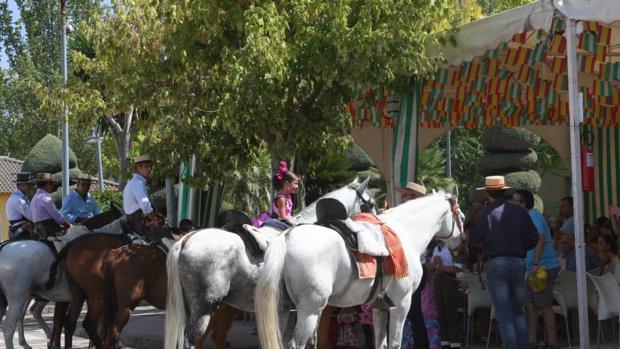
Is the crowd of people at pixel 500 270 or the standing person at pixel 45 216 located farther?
the standing person at pixel 45 216

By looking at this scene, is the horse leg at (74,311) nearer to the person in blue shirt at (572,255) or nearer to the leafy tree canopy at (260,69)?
the leafy tree canopy at (260,69)

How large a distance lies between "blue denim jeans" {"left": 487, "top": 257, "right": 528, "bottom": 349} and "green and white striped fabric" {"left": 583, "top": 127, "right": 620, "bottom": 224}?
1217cm

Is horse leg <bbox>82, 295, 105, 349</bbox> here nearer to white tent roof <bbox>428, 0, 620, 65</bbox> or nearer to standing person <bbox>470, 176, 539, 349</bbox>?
standing person <bbox>470, 176, 539, 349</bbox>

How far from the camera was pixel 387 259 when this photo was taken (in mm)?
10180

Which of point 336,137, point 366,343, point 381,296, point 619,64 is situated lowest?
point 366,343

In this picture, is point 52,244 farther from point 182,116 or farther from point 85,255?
point 182,116

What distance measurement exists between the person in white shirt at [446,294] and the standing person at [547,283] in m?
0.90

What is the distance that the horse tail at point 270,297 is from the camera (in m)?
9.39

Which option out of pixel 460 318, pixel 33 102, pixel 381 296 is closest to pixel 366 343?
pixel 460 318

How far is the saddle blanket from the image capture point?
32.6 ft

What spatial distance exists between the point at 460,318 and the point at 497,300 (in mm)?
3233

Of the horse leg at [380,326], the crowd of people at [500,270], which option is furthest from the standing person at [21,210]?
the horse leg at [380,326]

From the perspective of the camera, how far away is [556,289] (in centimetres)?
1364

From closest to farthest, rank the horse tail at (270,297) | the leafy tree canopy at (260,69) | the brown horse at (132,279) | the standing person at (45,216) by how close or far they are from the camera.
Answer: the horse tail at (270,297)
the brown horse at (132,279)
the leafy tree canopy at (260,69)
the standing person at (45,216)
